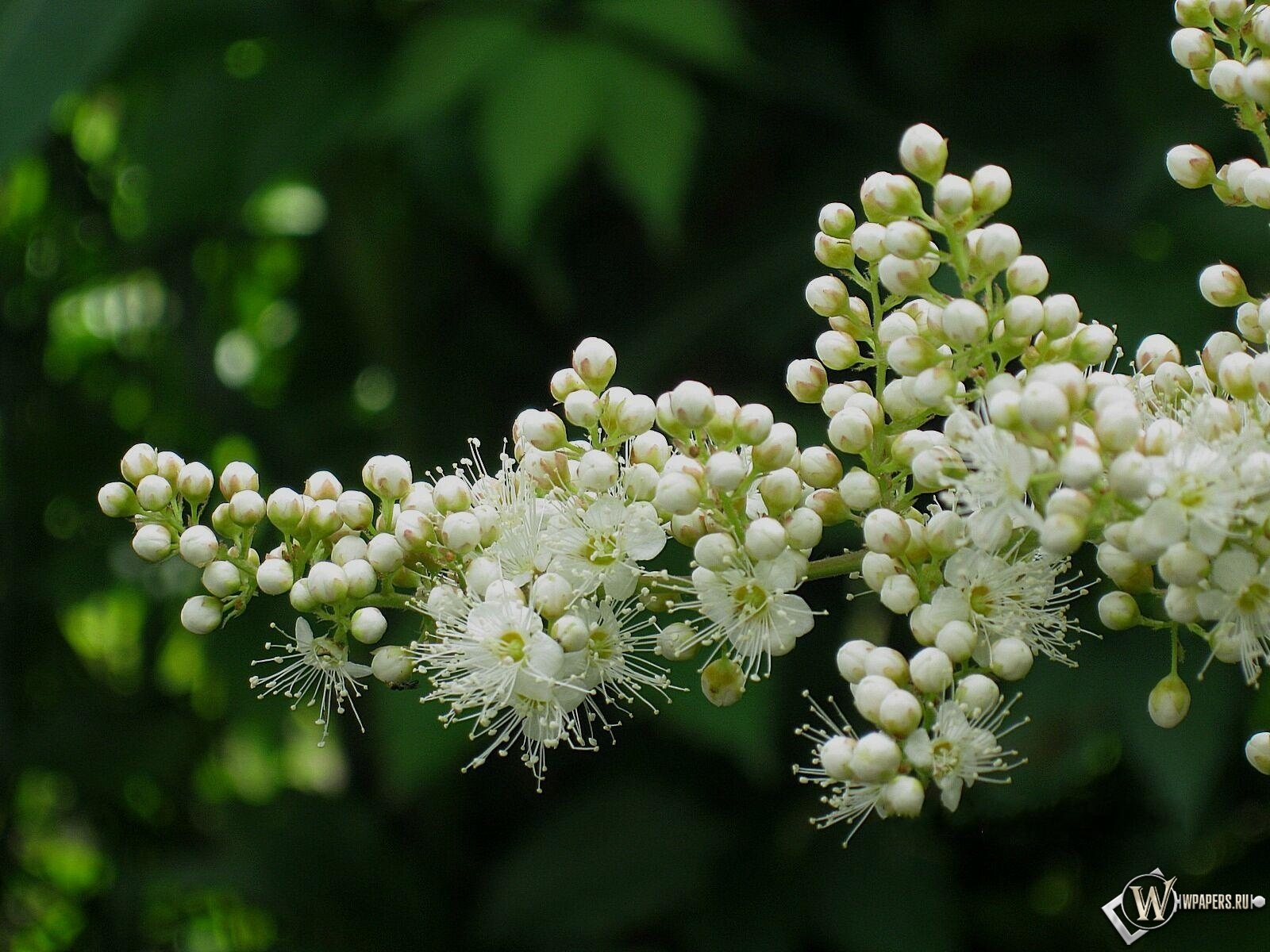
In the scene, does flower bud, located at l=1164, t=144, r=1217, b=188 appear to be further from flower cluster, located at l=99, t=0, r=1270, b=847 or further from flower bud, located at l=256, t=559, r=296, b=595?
flower bud, located at l=256, t=559, r=296, b=595

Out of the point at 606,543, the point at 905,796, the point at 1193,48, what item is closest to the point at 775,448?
the point at 606,543

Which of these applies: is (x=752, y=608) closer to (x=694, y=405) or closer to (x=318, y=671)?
(x=694, y=405)

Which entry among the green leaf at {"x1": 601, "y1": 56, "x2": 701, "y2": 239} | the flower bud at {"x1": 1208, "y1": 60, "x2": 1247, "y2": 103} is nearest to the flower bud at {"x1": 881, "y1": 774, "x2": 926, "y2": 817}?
the flower bud at {"x1": 1208, "y1": 60, "x2": 1247, "y2": 103}

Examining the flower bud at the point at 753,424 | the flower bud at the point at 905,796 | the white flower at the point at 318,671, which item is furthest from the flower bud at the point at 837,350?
the white flower at the point at 318,671

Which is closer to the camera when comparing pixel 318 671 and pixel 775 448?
pixel 775 448

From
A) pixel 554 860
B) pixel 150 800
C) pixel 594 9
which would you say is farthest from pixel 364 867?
pixel 594 9
